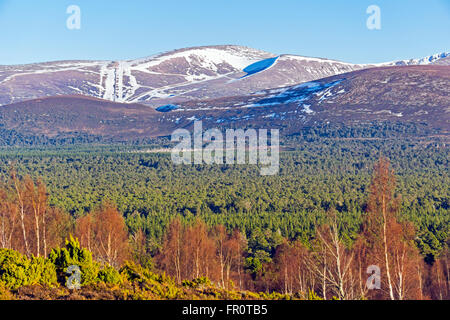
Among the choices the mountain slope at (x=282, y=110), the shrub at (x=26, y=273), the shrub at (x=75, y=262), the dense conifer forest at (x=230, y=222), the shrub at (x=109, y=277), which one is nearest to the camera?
the shrub at (x=26, y=273)

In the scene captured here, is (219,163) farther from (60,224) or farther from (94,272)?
(94,272)

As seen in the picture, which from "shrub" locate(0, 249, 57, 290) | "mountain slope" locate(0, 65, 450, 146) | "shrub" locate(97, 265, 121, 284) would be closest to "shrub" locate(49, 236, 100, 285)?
"shrub" locate(97, 265, 121, 284)

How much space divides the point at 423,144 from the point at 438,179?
2414 cm

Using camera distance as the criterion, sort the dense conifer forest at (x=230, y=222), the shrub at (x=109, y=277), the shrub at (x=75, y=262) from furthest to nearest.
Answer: the dense conifer forest at (x=230, y=222) → the shrub at (x=75, y=262) → the shrub at (x=109, y=277)

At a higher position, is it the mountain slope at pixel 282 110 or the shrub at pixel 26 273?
the mountain slope at pixel 282 110

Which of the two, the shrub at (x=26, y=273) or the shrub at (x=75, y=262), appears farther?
the shrub at (x=75, y=262)

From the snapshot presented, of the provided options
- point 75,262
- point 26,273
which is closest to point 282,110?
point 75,262

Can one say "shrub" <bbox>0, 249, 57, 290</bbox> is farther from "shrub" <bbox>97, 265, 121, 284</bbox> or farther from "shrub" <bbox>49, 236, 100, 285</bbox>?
"shrub" <bbox>97, 265, 121, 284</bbox>

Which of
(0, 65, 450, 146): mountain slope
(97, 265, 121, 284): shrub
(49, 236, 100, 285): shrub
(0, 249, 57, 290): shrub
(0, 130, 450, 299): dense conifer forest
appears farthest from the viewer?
(0, 65, 450, 146): mountain slope

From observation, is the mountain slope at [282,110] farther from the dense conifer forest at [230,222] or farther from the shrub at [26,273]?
the shrub at [26,273]

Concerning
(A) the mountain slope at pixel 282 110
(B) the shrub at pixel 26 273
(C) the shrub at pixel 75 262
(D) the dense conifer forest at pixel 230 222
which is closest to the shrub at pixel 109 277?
(D) the dense conifer forest at pixel 230 222

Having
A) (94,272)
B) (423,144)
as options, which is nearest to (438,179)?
(423,144)

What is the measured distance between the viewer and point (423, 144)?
314ft
